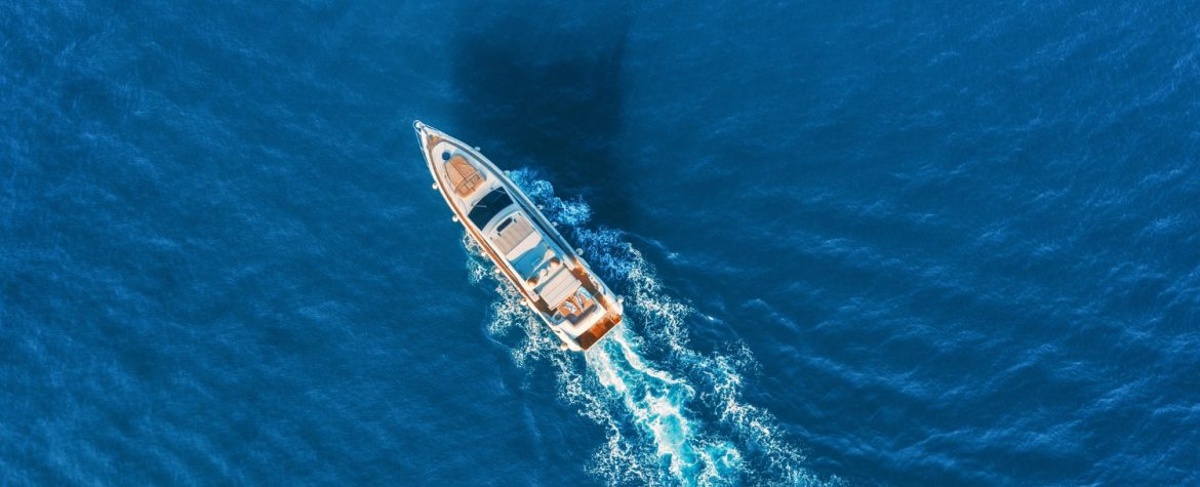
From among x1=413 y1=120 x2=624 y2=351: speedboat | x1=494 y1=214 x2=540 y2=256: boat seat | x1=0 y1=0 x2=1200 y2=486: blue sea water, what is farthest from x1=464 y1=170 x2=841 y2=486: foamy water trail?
x1=494 y1=214 x2=540 y2=256: boat seat

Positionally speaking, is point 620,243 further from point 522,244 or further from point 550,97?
point 550,97

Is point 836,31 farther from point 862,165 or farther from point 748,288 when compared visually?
point 748,288

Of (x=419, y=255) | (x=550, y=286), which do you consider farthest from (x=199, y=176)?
(x=550, y=286)

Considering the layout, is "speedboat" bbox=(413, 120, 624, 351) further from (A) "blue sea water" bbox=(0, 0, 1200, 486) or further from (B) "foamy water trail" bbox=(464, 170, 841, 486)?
(A) "blue sea water" bbox=(0, 0, 1200, 486)

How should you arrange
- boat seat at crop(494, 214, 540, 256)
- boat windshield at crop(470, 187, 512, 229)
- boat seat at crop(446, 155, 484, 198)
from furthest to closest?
boat windshield at crop(470, 187, 512, 229)
boat seat at crop(446, 155, 484, 198)
boat seat at crop(494, 214, 540, 256)

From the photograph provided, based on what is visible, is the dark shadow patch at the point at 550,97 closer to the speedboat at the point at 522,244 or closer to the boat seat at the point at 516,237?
the speedboat at the point at 522,244

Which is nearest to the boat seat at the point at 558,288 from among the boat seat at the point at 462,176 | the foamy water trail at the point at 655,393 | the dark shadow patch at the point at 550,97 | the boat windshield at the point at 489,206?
the foamy water trail at the point at 655,393
